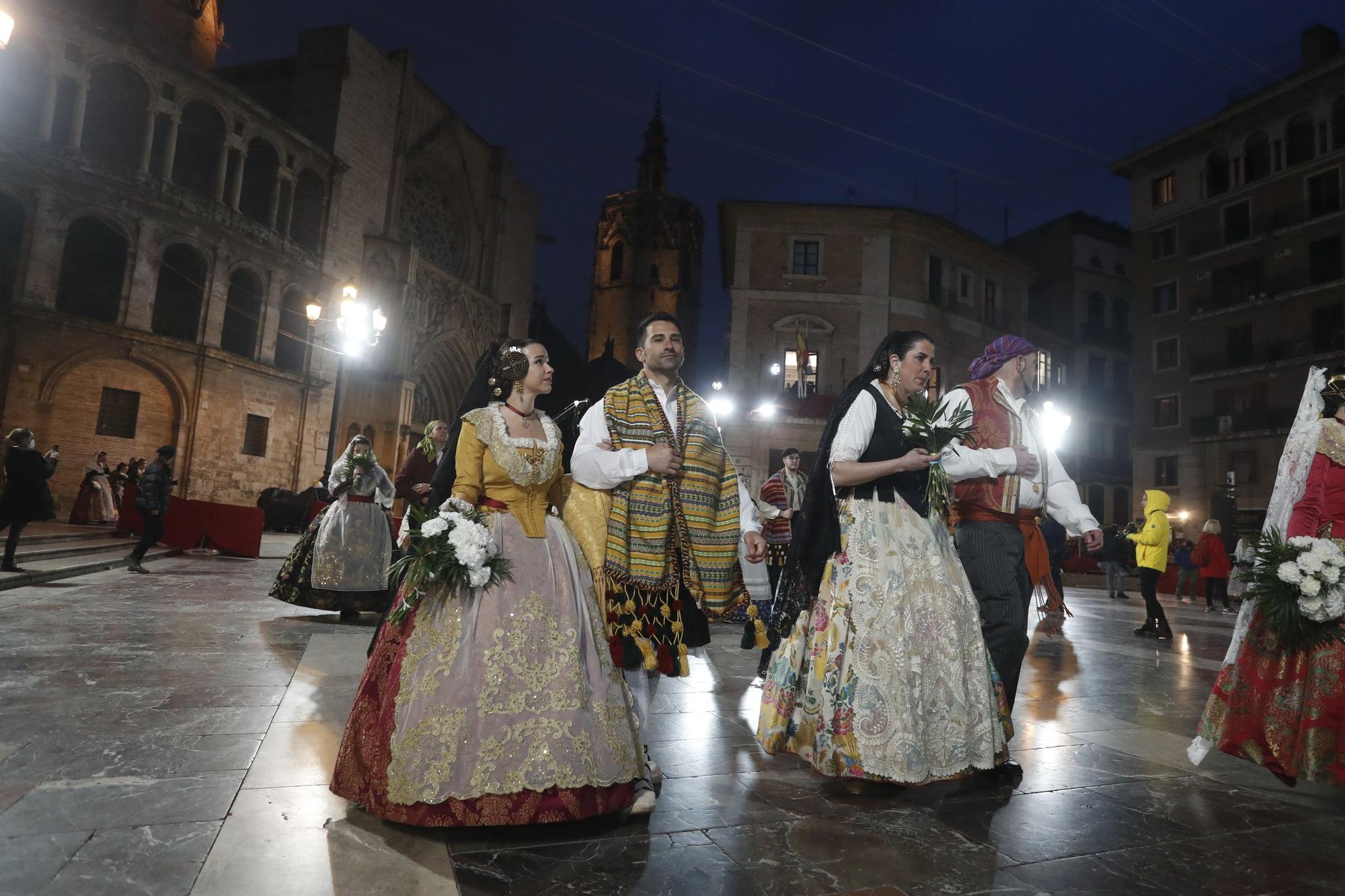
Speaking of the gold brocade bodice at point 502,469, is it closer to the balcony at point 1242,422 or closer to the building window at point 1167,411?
the balcony at point 1242,422

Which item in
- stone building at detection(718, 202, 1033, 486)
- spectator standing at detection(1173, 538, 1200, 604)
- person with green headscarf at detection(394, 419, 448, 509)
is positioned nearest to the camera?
person with green headscarf at detection(394, 419, 448, 509)

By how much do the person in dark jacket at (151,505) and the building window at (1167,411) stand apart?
34.3m

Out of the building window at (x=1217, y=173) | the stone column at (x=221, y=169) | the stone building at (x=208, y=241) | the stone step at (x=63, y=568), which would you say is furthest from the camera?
the building window at (x=1217, y=173)

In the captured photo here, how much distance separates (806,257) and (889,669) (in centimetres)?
2842

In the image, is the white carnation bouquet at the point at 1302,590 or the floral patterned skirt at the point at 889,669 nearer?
the floral patterned skirt at the point at 889,669

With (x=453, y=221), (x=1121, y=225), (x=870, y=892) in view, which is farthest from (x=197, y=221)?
(x=1121, y=225)

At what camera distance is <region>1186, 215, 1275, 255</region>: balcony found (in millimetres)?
28844

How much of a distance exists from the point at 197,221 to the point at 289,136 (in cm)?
469

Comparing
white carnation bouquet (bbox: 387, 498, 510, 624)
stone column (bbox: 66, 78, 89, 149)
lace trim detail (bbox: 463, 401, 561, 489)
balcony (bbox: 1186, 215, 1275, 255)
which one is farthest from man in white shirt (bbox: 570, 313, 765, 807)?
balcony (bbox: 1186, 215, 1275, 255)

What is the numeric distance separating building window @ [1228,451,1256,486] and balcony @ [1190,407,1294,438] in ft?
2.77

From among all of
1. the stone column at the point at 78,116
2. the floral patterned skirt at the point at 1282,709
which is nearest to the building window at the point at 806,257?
the stone column at the point at 78,116

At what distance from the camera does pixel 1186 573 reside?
54.8 feet

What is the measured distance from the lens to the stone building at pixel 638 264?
4834 cm

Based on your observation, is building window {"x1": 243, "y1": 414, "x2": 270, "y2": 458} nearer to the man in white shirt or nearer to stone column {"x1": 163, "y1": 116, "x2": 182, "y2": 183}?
stone column {"x1": 163, "y1": 116, "x2": 182, "y2": 183}
